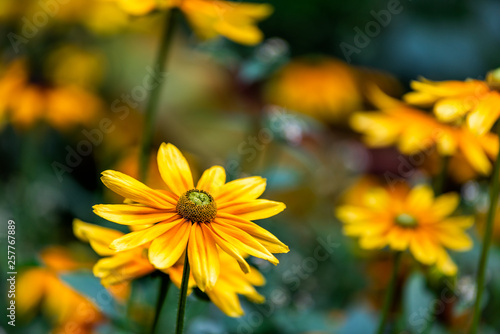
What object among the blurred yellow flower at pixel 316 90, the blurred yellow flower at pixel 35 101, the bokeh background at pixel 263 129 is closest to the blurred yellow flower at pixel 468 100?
the bokeh background at pixel 263 129

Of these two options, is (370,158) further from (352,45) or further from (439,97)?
(439,97)

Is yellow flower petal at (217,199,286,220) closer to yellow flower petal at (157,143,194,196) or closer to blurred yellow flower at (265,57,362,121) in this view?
yellow flower petal at (157,143,194,196)

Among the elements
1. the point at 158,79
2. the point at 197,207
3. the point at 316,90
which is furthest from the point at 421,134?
the point at 316,90

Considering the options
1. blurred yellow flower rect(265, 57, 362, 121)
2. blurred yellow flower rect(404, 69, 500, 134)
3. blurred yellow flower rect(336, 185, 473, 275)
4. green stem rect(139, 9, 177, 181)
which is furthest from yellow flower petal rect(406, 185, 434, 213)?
blurred yellow flower rect(265, 57, 362, 121)

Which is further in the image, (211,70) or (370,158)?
(211,70)

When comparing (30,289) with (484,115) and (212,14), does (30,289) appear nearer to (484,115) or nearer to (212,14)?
(212,14)

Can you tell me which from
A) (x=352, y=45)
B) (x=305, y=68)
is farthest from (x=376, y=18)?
(x=305, y=68)
